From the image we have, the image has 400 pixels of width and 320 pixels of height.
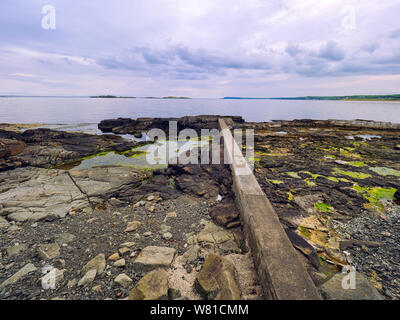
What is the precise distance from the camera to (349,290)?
2.61 metres

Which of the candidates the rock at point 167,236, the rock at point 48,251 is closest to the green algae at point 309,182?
the rock at point 167,236

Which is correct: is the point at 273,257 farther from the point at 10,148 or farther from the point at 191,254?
the point at 10,148

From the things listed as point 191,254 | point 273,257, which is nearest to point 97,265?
point 191,254

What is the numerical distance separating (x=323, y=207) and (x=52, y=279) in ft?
21.1

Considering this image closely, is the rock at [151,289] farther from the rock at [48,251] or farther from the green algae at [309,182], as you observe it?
the green algae at [309,182]

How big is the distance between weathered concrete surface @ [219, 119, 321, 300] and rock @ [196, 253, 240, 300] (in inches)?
19.2

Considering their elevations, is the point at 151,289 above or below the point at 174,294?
above
